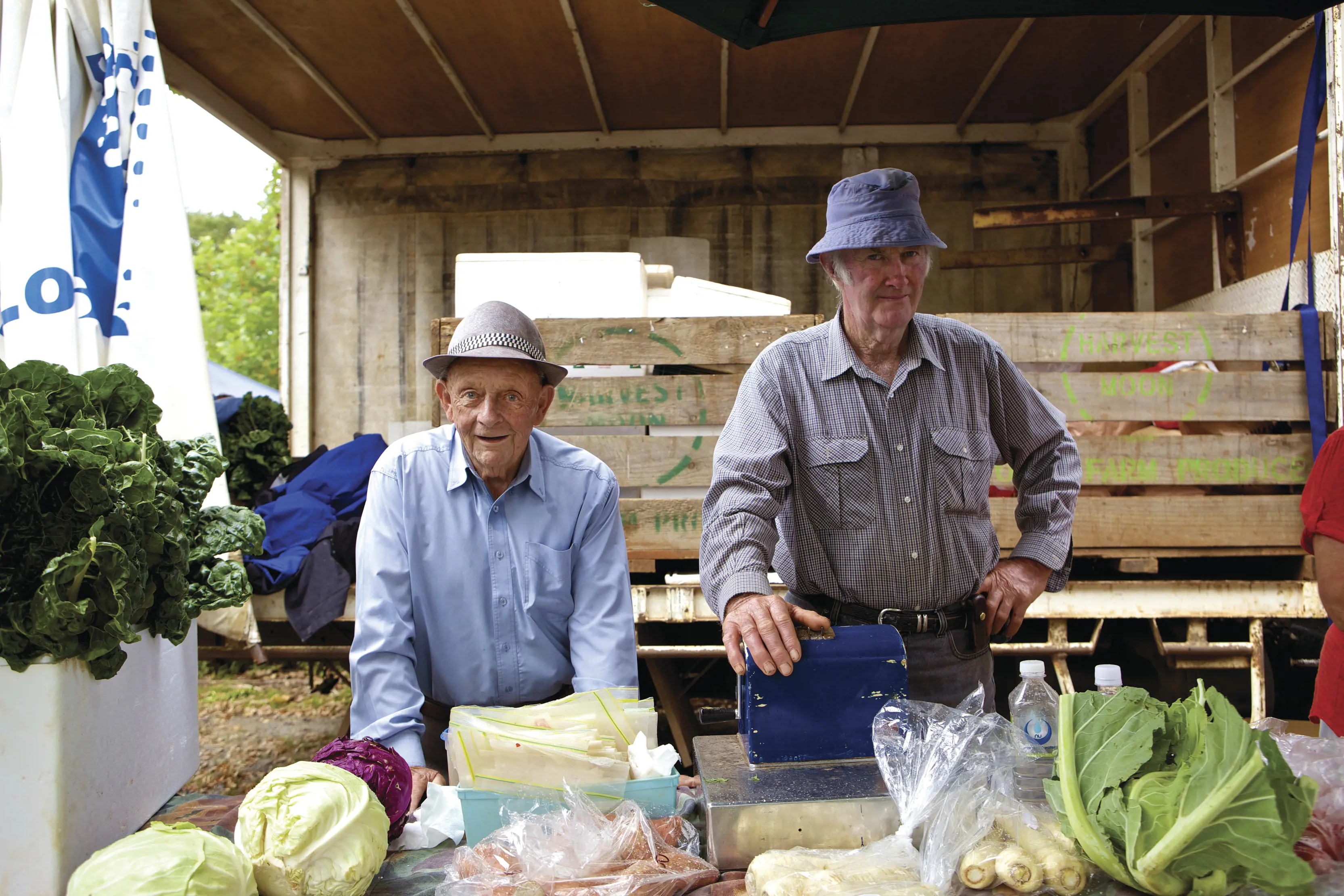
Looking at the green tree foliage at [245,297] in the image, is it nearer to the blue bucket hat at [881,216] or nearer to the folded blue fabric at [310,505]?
the folded blue fabric at [310,505]

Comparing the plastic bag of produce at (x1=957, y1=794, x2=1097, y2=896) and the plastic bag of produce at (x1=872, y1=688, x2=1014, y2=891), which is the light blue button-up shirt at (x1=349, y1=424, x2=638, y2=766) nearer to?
the plastic bag of produce at (x1=872, y1=688, x2=1014, y2=891)

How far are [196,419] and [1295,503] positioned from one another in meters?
5.10

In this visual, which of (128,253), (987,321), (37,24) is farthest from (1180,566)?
(37,24)

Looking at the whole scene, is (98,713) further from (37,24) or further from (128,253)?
(37,24)

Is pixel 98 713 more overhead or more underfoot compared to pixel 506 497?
more underfoot

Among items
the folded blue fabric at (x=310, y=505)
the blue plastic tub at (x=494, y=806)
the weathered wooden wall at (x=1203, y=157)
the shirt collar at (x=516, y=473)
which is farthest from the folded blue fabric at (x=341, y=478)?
the weathered wooden wall at (x=1203, y=157)

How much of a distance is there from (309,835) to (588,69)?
19.2 ft

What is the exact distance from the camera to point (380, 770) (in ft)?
6.35

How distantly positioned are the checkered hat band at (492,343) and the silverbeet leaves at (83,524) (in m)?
0.85

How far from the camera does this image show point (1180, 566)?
4.66 m

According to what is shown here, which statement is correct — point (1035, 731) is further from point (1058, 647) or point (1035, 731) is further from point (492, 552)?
point (1058, 647)

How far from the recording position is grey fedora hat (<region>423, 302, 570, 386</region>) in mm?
2670

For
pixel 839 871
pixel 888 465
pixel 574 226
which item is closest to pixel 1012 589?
pixel 888 465

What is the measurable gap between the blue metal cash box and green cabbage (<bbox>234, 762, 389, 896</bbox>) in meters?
0.81
